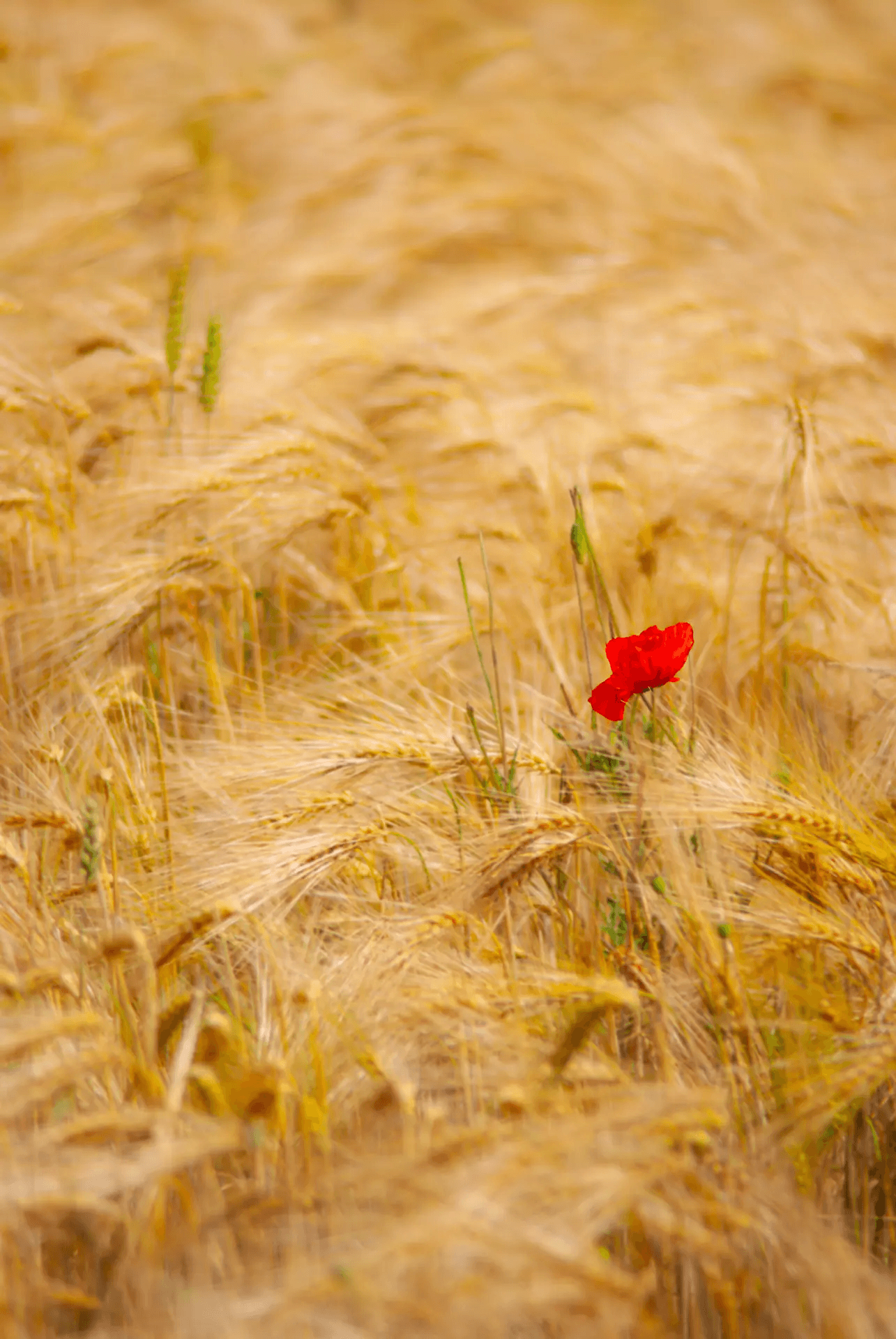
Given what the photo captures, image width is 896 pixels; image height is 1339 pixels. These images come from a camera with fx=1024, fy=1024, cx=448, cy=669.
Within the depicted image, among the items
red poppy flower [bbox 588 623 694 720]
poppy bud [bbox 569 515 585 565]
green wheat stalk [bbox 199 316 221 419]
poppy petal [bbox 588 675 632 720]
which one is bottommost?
poppy petal [bbox 588 675 632 720]

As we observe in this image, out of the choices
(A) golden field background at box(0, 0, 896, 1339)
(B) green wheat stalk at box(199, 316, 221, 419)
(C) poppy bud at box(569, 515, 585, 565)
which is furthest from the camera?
(B) green wheat stalk at box(199, 316, 221, 419)

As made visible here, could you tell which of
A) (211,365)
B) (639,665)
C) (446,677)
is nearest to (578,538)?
(639,665)

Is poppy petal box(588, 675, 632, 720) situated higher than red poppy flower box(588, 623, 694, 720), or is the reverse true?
red poppy flower box(588, 623, 694, 720)

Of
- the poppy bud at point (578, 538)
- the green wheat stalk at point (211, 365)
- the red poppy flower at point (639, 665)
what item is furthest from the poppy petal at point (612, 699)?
the green wheat stalk at point (211, 365)

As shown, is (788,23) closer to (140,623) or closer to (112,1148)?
(140,623)

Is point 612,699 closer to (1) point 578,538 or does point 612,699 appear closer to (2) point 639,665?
(2) point 639,665

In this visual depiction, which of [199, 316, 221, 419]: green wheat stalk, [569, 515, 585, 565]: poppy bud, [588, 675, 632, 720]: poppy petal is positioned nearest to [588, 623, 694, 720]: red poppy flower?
[588, 675, 632, 720]: poppy petal

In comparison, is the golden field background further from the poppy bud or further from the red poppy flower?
the poppy bud

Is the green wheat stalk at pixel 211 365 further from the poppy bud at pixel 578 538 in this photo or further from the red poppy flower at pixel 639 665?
the red poppy flower at pixel 639 665
